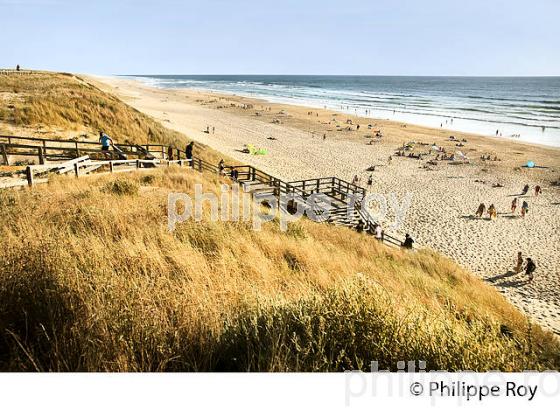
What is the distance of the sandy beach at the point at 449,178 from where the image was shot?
15438 mm

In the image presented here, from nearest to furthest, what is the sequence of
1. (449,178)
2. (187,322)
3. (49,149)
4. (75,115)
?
(187,322) < (49,149) < (75,115) < (449,178)

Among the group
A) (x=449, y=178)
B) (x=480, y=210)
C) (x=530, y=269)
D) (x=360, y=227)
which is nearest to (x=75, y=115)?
(x=360, y=227)

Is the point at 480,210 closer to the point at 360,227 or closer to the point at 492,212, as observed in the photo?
the point at 492,212

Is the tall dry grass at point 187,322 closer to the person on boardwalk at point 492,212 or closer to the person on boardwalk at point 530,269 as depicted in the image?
the person on boardwalk at point 530,269

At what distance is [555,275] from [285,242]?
535 inches

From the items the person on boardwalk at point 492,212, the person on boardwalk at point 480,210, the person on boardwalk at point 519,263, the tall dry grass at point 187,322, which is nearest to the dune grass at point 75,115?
the tall dry grass at point 187,322

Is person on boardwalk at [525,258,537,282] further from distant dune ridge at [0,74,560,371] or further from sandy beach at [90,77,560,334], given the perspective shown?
distant dune ridge at [0,74,560,371]

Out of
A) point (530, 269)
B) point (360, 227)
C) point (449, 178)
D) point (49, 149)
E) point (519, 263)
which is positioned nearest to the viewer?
point (530, 269)

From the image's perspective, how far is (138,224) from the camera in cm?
614

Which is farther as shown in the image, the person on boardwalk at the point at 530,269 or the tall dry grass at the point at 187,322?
the person on boardwalk at the point at 530,269

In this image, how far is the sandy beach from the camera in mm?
15438

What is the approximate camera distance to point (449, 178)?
29.4m

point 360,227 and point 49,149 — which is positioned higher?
point 49,149

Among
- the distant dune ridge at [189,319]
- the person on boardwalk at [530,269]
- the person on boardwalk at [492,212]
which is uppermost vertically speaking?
the distant dune ridge at [189,319]
